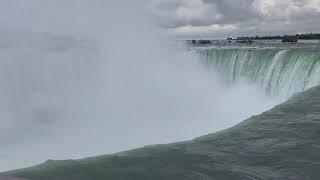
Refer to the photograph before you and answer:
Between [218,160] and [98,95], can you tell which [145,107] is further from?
[218,160]

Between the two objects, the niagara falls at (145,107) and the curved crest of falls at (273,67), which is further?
the curved crest of falls at (273,67)

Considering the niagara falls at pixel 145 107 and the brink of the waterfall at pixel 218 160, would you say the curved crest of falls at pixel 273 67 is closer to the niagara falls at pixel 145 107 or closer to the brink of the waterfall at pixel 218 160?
the niagara falls at pixel 145 107

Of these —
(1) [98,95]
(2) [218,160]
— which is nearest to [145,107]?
(1) [98,95]

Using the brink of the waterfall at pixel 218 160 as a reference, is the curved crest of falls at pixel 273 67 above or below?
above

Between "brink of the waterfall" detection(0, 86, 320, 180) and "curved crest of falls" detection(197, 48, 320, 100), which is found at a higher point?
"curved crest of falls" detection(197, 48, 320, 100)

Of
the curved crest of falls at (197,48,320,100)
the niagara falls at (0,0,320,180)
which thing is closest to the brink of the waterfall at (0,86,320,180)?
the niagara falls at (0,0,320,180)

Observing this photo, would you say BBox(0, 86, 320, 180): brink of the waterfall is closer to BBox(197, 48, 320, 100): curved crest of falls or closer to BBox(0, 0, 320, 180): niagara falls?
BBox(0, 0, 320, 180): niagara falls

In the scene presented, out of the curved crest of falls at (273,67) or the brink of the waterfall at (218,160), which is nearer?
the brink of the waterfall at (218,160)

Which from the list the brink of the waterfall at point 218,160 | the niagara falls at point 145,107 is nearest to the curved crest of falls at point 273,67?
the niagara falls at point 145,107
